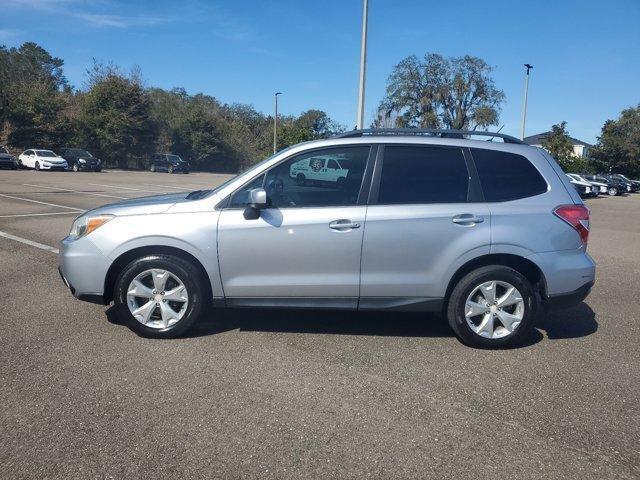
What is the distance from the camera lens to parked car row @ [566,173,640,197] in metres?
33.3

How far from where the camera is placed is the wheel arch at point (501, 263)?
4.59 meters

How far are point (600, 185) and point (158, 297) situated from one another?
37.3 metres

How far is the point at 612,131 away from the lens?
57875 mm

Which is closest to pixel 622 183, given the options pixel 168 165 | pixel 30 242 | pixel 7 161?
pixel 168 165

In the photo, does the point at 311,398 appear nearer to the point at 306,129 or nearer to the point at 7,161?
the point at 306,129

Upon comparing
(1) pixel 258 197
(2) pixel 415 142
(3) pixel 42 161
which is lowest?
(1) pixel 258 197

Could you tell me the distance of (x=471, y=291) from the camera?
4.52m

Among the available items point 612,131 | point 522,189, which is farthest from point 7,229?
point 612,131

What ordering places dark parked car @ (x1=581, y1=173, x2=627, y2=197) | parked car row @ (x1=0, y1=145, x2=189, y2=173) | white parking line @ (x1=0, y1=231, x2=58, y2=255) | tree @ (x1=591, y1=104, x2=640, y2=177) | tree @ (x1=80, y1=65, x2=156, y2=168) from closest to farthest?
white parking line @ (x1=0, y1=231, x2=58, y2=255), parked car row @ (x1=0, y1=145, x2=189, y2=173), dark parked car @ (x1=581, y1=173, x2=627, y2=197), tree @ (x1=80, y1=65, x2=156, y2=168), tree @ (x1=591, y1=104, x2=640, y2=177)

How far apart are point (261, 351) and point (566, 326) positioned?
3135mm

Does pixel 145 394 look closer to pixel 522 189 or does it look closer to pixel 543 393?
pixel 543 393

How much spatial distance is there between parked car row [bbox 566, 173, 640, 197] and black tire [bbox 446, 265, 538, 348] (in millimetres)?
29608

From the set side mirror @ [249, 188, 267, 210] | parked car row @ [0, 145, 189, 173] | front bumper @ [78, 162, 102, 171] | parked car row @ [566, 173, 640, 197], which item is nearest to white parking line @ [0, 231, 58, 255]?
side mirror @ [249, 188, 267, 210]

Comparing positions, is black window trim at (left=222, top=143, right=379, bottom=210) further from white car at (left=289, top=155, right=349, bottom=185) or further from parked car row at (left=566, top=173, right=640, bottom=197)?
parked car row at (left=566, top=173, right=640, bottom=197)
